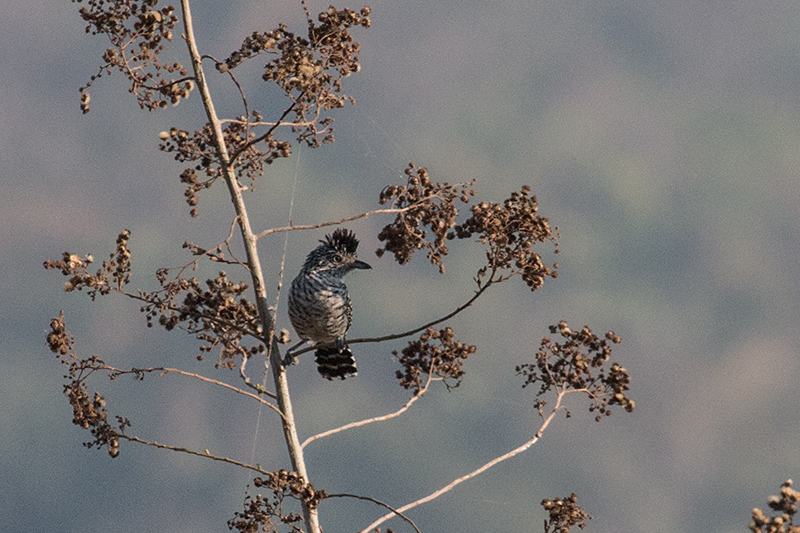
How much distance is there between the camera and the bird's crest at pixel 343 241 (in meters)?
13.0

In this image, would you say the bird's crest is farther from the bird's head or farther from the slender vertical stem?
the slender vertical stem

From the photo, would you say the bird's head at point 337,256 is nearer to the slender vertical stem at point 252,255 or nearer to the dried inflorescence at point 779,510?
the slender vertical stem at point 252,255

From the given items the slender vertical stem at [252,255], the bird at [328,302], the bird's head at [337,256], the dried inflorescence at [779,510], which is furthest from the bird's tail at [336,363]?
the dried inflorescence at [779,510]

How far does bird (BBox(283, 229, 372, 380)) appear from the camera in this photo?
491 inches

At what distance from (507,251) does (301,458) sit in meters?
2.75

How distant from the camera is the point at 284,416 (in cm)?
1055

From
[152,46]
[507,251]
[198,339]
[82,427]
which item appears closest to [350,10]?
[152,46]

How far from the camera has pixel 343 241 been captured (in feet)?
43.0

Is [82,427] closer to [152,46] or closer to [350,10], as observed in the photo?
[152,46]

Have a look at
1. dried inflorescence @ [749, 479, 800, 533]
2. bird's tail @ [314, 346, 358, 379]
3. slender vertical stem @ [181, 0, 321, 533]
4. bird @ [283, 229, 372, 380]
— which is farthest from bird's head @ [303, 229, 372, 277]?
dried inflorescence @ [749, 479, 800, 533]

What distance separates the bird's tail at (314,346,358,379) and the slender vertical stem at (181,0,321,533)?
213 centimetres

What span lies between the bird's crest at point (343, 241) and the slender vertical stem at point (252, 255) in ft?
7.82

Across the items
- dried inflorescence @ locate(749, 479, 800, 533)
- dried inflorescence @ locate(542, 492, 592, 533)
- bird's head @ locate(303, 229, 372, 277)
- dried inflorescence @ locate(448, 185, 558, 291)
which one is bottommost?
dried inflorescence @ locate(749, 479, 800, 533)

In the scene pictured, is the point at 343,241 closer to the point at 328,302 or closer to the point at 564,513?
the point at 328,302
